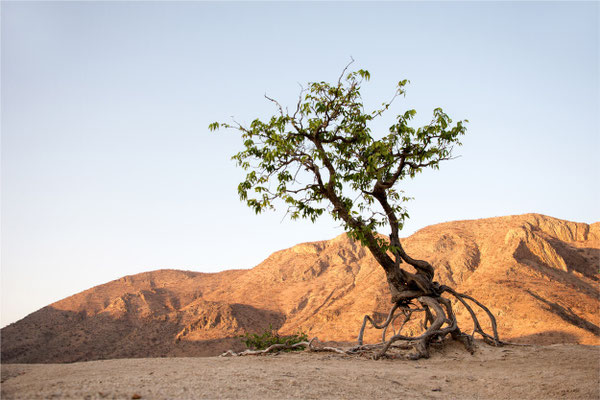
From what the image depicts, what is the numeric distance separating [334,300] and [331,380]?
28.6 m

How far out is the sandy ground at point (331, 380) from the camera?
427cm

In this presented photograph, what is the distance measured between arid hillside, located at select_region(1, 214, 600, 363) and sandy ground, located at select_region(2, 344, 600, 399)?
11268 mm

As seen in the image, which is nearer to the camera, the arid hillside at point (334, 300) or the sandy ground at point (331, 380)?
the sandy ground at point (331, 380)

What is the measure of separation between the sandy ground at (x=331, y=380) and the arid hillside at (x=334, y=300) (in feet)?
37.0

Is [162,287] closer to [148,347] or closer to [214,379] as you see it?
[148,347]

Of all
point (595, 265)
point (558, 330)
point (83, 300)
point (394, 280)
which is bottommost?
point (558, 330)

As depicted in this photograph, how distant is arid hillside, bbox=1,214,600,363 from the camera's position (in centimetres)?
2131

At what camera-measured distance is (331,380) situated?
5594mm

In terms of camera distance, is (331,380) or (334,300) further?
(334,300)

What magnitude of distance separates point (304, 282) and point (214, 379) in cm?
3531

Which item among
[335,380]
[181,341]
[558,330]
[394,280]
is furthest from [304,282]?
[335,380]

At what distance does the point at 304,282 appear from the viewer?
131 feet

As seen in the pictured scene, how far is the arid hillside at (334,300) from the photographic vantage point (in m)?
21.3

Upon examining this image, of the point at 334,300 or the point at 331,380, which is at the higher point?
the point at 331,380
